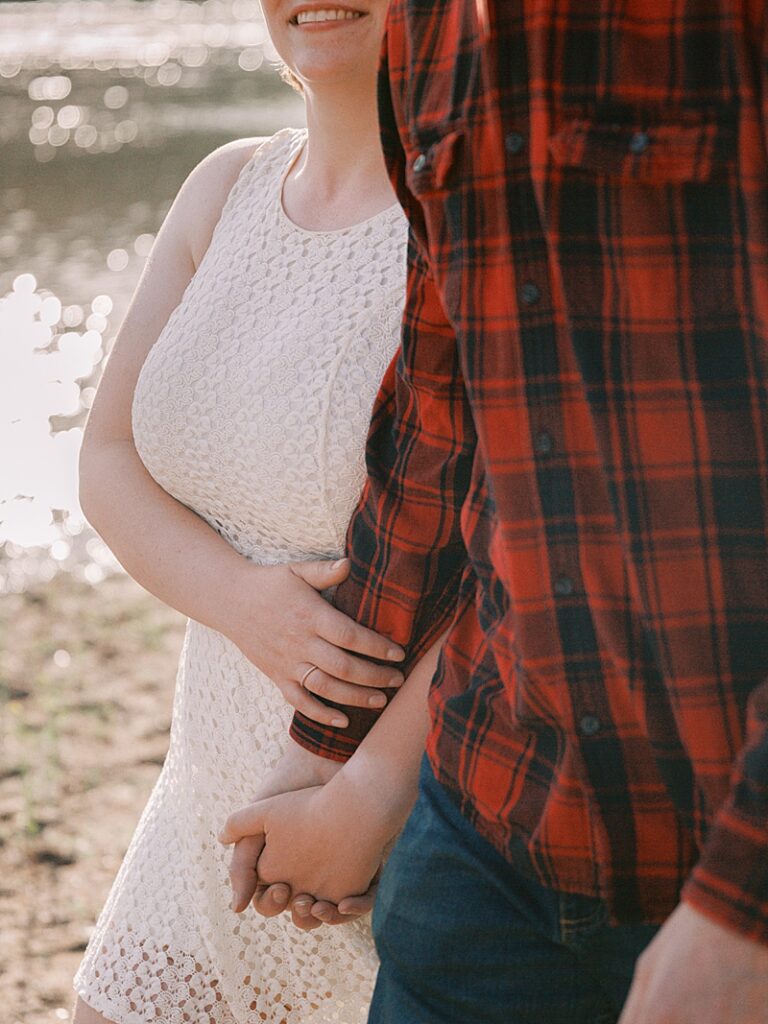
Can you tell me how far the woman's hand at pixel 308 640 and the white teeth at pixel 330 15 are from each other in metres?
0.76

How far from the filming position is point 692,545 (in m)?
1.14

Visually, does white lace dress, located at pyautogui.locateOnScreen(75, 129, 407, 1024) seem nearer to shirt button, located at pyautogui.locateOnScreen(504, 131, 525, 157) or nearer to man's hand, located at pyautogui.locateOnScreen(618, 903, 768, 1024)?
shirt button, located at pyautogui.locateOnScreen(504, 131, 525, 157)

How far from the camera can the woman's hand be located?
5.80 ft

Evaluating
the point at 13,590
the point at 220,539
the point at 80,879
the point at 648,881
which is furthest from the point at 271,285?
the point at 13,590

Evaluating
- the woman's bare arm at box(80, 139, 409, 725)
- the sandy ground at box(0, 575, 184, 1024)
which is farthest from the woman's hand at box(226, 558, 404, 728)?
the sandy ground at box(0, 575, 184, 1024)

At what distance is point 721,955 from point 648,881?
11.2 inches

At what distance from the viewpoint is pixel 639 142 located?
1134 mm

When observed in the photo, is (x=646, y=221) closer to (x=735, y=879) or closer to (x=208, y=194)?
(x=735, y=879)

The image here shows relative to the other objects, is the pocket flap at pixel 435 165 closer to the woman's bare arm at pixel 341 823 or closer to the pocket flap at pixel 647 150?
the pocket flap at pixel 647 150

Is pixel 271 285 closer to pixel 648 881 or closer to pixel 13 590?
pixel 648 881

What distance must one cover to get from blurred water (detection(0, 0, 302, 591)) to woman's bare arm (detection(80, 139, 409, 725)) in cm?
49

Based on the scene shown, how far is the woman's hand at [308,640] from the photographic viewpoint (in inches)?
69.6

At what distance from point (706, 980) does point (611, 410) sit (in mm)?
450

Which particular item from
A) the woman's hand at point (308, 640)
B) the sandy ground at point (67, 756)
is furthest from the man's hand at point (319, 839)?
the sandy ground at point (67, 756)
